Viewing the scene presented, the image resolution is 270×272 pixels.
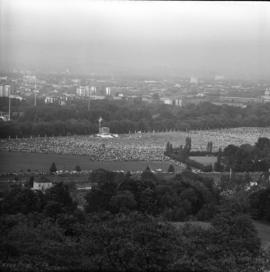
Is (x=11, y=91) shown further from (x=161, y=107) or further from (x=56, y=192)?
(x=161, y=107)

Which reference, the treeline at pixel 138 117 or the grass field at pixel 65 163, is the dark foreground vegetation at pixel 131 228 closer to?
the grass field at pixel 65 163

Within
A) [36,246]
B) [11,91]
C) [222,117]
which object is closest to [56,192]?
[11,91]

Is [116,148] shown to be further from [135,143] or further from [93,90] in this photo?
[93,90]

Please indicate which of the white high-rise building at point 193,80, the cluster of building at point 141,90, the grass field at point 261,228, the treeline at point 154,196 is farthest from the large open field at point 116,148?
the grass field at point 261,228

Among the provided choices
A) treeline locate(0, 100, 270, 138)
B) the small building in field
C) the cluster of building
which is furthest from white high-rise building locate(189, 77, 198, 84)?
the small building in field

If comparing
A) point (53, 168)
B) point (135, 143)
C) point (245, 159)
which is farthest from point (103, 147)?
point (245, 159)
